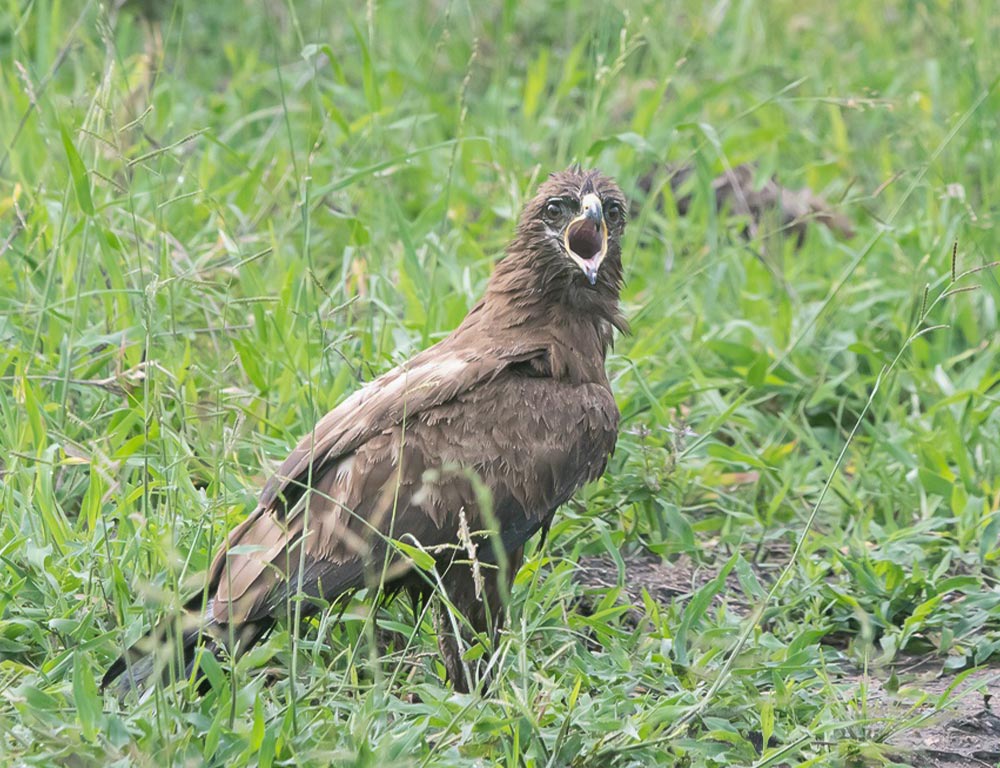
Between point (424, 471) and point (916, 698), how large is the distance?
1203mm

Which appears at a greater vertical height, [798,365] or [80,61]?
[80,61]

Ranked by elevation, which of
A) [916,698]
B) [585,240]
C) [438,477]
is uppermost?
[585,240]

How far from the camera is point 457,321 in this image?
4.81 m

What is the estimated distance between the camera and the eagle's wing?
3.46 meters

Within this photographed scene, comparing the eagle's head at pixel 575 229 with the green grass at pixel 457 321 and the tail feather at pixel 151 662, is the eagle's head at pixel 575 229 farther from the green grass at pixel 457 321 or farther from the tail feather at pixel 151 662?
the tail feather at pixel 151 662

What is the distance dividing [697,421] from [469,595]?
4.49 feet

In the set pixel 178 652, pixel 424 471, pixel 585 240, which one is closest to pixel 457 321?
pixel 585 240

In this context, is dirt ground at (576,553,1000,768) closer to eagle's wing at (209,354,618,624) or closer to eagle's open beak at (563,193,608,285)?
eagle's wing at (209,354,618,624)

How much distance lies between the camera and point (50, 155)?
4.95m

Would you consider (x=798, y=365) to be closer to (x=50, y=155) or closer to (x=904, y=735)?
(x=904, y=735)

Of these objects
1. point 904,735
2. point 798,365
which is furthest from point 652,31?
point 904,735

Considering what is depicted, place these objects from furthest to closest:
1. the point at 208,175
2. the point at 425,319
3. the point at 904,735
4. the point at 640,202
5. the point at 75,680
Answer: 1. the point at 640,202
2. the point at 208,175
3. the point at 425,319
4. the point at 904,735
5. the point at 75,680

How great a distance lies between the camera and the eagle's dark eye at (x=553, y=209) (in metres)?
3.99

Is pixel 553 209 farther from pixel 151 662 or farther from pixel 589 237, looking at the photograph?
pixel 151 662
